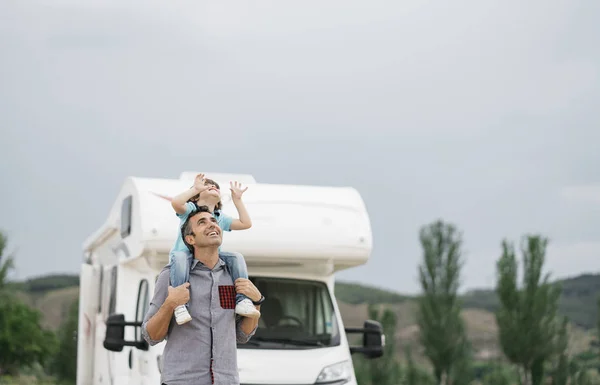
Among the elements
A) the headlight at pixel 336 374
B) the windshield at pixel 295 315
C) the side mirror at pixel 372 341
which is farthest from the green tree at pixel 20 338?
the headlight at pixel 336 374

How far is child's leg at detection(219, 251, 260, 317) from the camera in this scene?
14.7ft

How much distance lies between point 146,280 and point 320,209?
5.54 feet

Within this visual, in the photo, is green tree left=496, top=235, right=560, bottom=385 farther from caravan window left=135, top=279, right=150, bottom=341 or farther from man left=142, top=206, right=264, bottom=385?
man left=142, top=206, right=264, bottom=385

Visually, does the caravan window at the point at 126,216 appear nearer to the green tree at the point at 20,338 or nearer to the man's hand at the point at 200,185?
the man's hand at the point at 200,185

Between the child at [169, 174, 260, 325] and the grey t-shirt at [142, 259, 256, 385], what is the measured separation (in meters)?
0.07

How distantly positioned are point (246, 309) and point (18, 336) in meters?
18.2

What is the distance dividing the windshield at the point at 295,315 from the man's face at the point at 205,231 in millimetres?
3570

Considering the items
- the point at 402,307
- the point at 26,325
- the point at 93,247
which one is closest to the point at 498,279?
the point at 402,307

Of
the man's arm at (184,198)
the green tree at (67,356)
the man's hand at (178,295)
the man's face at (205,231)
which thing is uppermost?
the green tree at (67,356)

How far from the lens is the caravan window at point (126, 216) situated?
8.41 metres

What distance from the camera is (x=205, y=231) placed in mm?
4531

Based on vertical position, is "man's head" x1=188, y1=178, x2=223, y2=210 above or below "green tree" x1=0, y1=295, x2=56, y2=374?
below

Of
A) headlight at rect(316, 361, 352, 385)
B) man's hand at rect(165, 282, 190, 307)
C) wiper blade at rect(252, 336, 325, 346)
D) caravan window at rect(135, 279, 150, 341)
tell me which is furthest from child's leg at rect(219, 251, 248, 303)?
caravan window at rect(135, 279, 150, 341)

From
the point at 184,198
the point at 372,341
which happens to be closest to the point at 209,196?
the point at 184,198
